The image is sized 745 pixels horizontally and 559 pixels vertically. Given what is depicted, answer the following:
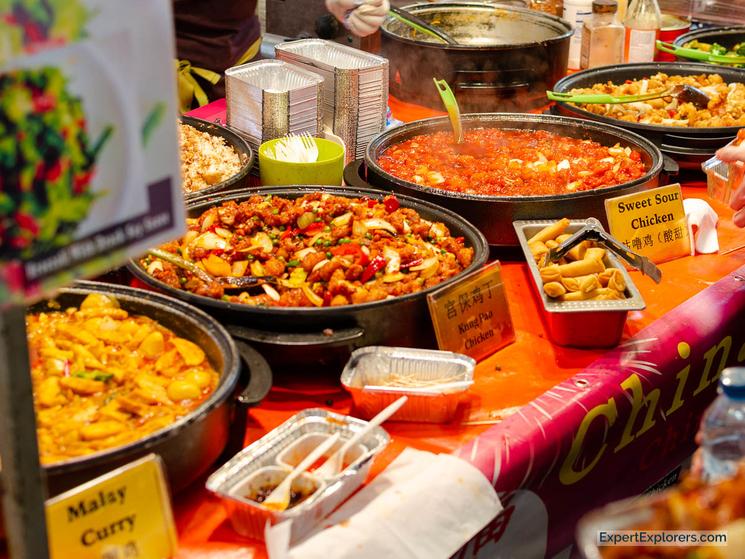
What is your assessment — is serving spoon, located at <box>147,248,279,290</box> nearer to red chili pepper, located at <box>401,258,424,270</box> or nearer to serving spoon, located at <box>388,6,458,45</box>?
red chili pepper, located at <box>401,258,424,270</box>

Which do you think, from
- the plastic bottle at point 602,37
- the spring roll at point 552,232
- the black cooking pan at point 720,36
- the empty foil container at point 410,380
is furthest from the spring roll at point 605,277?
the black cooking pan at point 720,36

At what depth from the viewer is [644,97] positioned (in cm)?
364

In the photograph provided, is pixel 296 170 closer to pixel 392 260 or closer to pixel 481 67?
pixel 392 260

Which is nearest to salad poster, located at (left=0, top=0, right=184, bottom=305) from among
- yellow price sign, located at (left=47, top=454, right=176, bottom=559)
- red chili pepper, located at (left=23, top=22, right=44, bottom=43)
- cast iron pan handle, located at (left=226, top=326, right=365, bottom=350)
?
red chili pepper, located at (left=23, top=22, right=44, bottom=43)

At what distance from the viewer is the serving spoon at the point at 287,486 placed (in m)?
1.67

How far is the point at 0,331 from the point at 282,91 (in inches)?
78.2

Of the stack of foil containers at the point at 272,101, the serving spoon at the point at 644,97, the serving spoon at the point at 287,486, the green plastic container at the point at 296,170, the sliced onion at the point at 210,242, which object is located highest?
the stack of foil containers at the point at 272,101

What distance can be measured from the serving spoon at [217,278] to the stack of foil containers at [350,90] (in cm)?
104

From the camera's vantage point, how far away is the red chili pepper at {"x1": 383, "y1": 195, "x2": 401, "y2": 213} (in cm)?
261

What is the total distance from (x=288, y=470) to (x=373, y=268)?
70 cm

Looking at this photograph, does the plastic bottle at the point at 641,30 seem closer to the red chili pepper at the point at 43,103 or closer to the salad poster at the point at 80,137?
the salad poster at the point at 80,137

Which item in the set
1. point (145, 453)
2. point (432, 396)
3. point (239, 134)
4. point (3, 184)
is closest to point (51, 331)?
point (145, 453)

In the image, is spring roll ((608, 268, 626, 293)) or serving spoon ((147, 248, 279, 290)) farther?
spring roll ((608, 268, 626, 293))

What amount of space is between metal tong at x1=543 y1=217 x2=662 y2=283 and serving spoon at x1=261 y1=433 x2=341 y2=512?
94 centimetres
